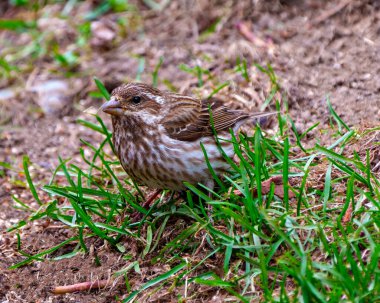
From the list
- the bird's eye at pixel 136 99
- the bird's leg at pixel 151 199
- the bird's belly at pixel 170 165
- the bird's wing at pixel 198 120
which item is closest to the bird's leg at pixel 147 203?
the bird's leg at pixel 151 199

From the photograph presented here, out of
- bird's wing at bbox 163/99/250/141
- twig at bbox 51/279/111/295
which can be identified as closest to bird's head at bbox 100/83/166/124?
bird's wing at bbox 163/99/250/141

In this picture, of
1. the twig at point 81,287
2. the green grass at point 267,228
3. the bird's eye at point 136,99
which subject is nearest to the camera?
the green grass at point 267,228

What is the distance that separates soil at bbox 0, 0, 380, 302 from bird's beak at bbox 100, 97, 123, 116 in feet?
3.41

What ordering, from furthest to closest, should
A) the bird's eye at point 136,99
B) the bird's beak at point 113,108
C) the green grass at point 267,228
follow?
the bird's eye at point 136,99
the bird's beak at point 113,108
the green grass at point 267,228

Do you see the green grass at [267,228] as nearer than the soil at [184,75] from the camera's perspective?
Yes

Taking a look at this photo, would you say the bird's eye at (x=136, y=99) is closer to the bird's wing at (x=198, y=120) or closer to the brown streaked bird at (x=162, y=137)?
the brown streaked bird at (x=162, y=137)

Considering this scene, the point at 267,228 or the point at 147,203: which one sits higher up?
the point at 267,228

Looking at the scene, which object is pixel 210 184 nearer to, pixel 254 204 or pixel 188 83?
pixel 254 204

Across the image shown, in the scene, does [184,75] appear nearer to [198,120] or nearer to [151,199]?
[198,120]

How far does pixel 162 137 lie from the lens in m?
5.59

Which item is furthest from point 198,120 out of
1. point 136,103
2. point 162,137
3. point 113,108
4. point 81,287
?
point 81,287

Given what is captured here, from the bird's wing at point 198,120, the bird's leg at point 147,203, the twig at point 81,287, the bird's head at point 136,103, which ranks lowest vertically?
the twig at point 81,287

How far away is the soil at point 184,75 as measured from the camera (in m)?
5.42

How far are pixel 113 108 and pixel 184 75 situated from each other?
2.56 meters
